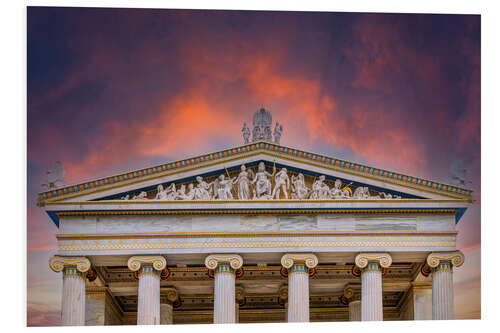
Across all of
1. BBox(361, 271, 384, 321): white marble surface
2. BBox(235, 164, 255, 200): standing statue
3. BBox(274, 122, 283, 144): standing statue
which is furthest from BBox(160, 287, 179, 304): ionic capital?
BBox(361, 271, 384, 321): white marble surface

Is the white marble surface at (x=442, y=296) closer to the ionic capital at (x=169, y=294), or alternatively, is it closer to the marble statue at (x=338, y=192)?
the marble statue at (x=338, y=192)

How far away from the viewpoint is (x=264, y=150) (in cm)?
3800

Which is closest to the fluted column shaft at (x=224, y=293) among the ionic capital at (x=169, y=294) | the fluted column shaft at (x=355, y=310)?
the ionic capital at (x=169, y=294)

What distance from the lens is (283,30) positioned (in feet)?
130

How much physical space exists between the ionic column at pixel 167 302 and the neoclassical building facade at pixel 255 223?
3251mm

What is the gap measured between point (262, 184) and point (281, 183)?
65 cm

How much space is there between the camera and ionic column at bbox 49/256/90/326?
36531 mm

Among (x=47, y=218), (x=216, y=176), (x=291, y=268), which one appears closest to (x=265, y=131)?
(x=216, y=176)

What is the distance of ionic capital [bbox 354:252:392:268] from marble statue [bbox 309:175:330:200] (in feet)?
7.63

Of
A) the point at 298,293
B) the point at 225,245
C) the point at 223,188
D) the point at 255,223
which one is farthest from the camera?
the point at 223,188

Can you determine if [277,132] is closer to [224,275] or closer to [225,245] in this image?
[225,245]

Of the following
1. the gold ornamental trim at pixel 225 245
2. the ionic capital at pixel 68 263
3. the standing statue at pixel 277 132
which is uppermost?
the standing statue at pixel 277 132

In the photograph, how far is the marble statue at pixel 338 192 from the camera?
3750 cm

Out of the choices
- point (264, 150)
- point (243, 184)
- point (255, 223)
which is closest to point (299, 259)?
point (255, 223)
